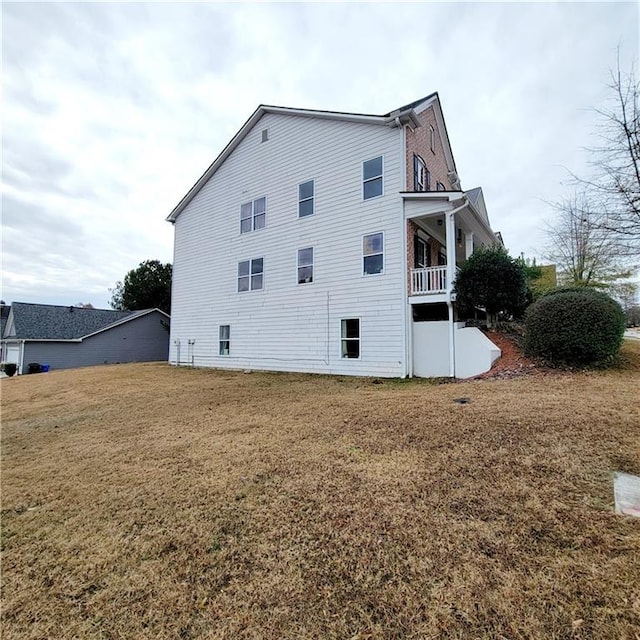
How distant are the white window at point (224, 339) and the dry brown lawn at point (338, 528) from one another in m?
9.53

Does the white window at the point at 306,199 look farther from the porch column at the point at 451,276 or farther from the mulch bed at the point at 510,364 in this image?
the mulch bed at the point at 510,364

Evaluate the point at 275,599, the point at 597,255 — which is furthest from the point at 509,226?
the point at 275,599

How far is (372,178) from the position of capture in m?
Answer: 11.3

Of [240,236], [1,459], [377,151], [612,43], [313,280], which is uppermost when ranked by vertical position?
[612,43]

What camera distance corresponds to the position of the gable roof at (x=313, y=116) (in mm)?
10648

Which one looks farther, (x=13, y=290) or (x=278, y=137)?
(x=13, y=290)

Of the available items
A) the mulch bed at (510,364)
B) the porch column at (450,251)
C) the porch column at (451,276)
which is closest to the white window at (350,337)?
the porch column at (451,276)

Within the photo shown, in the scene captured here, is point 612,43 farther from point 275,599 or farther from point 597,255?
point 275,599

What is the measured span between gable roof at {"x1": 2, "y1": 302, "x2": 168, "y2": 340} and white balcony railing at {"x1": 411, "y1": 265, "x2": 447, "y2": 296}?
26453 mm

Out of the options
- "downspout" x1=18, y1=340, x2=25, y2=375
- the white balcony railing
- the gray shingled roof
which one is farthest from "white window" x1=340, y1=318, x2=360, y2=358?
"downspout" x1=18, y1=340, x2=25, y2=375

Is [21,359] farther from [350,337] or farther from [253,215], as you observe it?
[350,337]

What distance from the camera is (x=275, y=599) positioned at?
206 cm

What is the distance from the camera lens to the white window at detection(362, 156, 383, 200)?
36.8 feet

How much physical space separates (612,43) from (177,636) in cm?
1428
